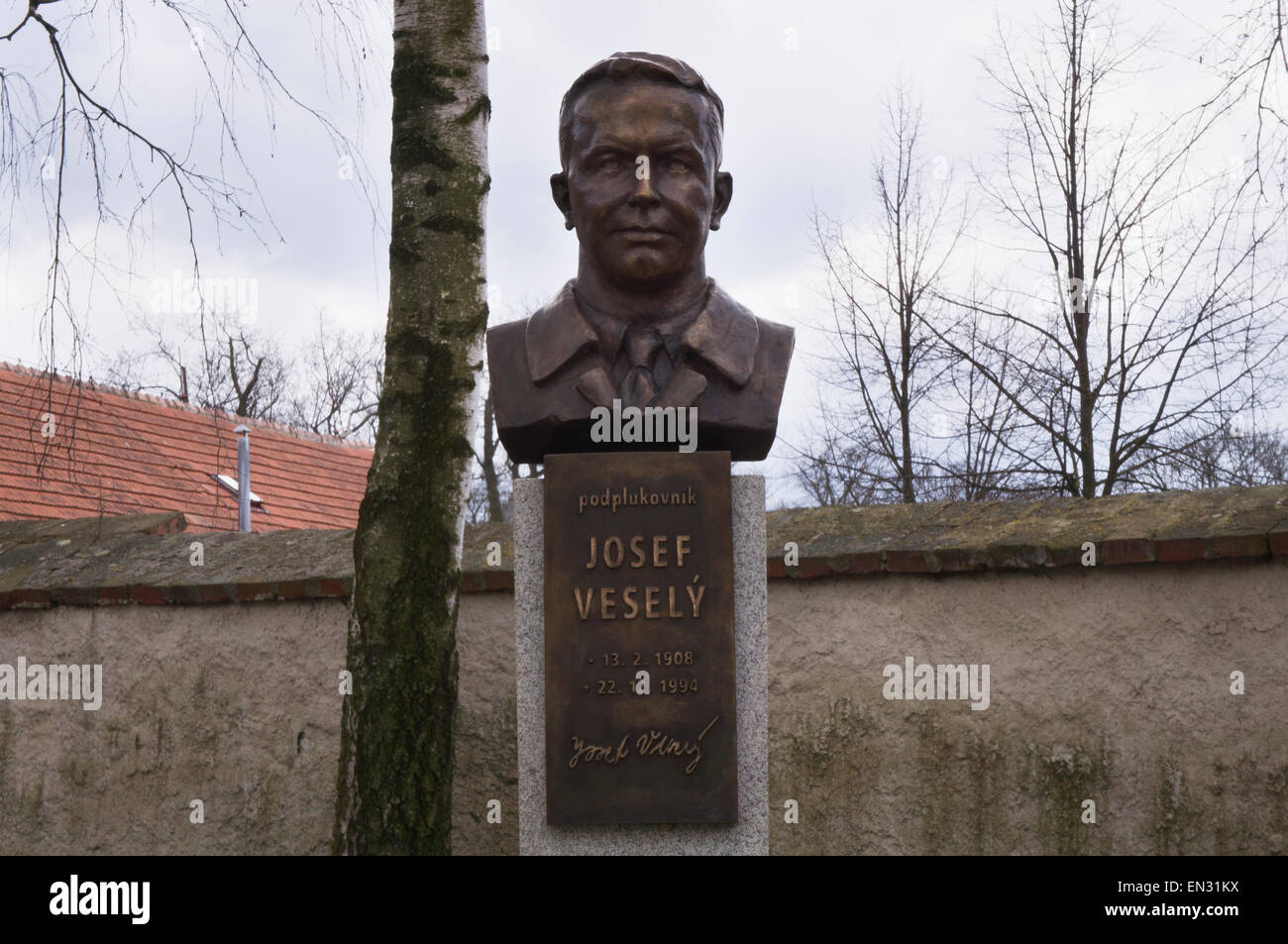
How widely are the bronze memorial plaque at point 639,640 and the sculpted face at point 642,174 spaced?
0.60m

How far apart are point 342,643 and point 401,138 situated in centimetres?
223

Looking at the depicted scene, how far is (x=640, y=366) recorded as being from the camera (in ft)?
13.3

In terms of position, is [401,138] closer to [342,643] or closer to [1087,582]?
[342,643]

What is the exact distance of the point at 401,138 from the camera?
192 inches

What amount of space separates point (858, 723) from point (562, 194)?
2.41m

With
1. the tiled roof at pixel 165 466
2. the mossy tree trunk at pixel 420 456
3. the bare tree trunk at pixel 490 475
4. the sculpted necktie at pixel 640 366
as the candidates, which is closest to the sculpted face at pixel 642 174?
the sculpted necktie at pixel 640 366

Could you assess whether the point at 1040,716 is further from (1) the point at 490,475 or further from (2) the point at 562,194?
(1) the point at 490,475

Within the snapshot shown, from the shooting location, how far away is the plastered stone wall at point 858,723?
4930mm

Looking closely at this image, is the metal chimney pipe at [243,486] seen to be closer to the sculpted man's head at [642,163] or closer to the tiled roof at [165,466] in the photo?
the tiled roof at [165,466]

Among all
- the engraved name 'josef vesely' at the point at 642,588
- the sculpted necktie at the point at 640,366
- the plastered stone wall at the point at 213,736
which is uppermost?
the sculpted necktie at the point at 640,366

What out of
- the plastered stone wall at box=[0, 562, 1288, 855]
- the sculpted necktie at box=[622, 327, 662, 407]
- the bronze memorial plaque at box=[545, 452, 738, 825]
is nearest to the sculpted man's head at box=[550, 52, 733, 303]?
the sculpted necktie at box=[622, 327, 662, 407]

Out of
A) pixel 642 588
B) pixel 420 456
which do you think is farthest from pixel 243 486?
pixel 642 588
